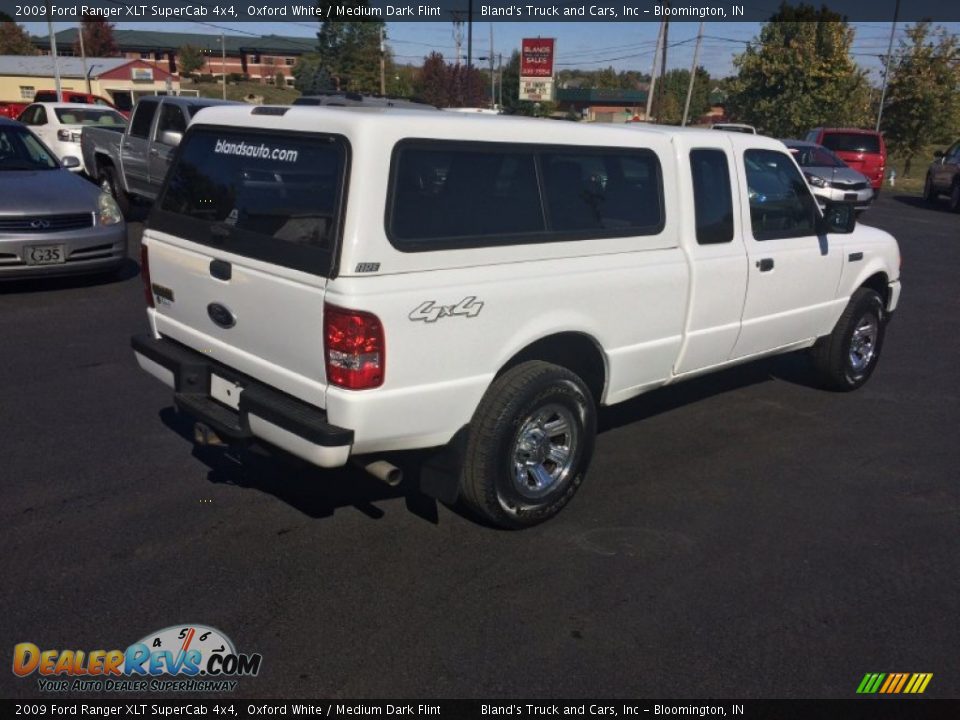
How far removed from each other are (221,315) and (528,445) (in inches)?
63.9

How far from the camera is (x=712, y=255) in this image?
4.91 meters

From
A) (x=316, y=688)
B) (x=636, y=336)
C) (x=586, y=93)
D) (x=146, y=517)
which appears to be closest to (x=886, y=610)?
(x=636, y=336)

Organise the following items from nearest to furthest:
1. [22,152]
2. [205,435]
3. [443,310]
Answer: [443,310], [205,435], [22,152]

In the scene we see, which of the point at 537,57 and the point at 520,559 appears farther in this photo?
the point at 537,57

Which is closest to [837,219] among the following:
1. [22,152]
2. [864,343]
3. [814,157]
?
[864,343]

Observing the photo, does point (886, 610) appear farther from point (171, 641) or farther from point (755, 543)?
point (171, 641)

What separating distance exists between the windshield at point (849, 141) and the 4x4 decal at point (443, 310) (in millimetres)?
22182

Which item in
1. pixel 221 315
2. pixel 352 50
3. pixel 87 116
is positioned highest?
pixel 352 50

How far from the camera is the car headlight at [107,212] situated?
883 centimetres

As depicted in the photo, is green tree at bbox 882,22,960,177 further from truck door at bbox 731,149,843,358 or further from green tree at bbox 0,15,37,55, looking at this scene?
green tree at bbox 0,15,37,55

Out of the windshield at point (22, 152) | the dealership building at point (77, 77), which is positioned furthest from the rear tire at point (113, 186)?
the dealership building at point (77, 77)

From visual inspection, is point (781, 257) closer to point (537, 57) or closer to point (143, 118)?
point (143, 118)

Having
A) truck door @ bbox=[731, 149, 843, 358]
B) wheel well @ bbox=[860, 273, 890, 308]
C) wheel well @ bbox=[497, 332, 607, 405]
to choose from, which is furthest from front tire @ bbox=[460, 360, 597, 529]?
wheel well @ bbox=[860, 273, 890, 308]
